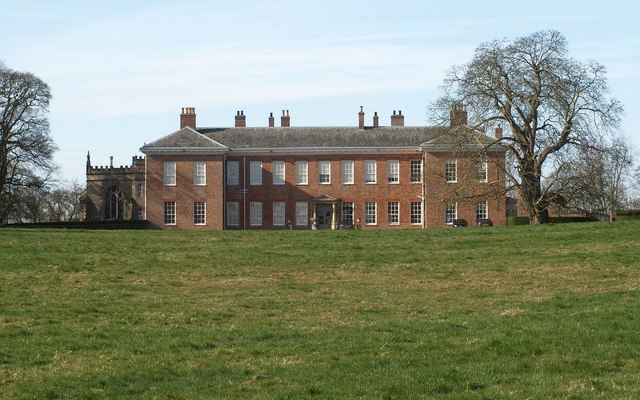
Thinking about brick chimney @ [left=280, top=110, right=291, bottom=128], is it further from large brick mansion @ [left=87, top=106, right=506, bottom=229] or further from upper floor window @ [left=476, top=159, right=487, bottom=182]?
upper floor window @ [left=476, top=159, right=487, bottom=182]

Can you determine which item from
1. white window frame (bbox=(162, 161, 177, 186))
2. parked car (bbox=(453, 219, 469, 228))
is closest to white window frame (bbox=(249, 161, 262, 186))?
white window frame (bbox=(162, 161, 177, 186))

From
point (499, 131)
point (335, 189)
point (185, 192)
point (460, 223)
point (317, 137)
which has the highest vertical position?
point (317, 137)

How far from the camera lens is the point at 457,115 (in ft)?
173

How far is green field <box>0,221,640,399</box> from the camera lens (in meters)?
12.4

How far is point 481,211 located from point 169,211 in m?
22.5

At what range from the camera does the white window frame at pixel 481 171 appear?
165 ft

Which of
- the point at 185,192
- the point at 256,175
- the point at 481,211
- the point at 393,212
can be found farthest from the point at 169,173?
the point at 481,211

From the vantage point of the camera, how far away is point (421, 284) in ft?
81.5

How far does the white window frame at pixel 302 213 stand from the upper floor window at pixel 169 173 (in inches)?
366

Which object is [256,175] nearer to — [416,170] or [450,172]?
[416,170]

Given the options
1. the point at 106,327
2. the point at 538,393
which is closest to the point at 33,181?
the point at 106,327

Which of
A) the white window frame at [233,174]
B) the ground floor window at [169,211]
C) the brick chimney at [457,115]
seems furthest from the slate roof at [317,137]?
the brick chimney at [457,115]

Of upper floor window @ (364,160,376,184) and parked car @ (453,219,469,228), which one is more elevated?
upper floor window @ (364,160,376,184)

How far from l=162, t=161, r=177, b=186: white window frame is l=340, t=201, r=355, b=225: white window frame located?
1248 cm
